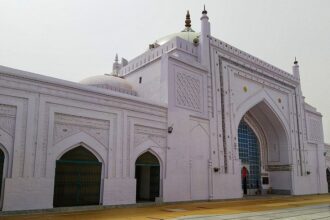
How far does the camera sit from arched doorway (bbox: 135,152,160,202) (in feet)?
34.8

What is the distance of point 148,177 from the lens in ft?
37.3

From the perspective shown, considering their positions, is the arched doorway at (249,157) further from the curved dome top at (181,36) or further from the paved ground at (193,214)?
the paved ground at (193,214)

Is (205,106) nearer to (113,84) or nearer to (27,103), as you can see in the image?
(113,84)

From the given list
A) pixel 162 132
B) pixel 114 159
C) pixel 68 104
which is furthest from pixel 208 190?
pixel 68 104

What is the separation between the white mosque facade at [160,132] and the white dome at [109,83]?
41 mm

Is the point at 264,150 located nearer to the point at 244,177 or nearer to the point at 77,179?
the point at 244,177

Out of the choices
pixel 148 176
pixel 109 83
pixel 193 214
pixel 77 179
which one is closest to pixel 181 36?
pixel 109 83

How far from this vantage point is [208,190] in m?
12.2

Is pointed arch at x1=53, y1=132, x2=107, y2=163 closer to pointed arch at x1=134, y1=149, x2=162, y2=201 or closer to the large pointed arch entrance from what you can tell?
pointed arch at x1=134, y1=149, x2=162, y2=201

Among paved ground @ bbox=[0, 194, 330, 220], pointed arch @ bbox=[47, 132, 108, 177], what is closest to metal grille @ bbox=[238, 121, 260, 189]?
paved ground @ bbox=[0, 194, 330, 220]

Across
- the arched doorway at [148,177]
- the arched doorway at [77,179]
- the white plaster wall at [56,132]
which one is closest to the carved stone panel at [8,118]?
the white plaster wall at [56,132]

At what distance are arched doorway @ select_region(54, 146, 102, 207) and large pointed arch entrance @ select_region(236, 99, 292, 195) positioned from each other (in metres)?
9.34

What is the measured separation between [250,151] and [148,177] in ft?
25.9

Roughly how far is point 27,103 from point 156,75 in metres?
5.43
